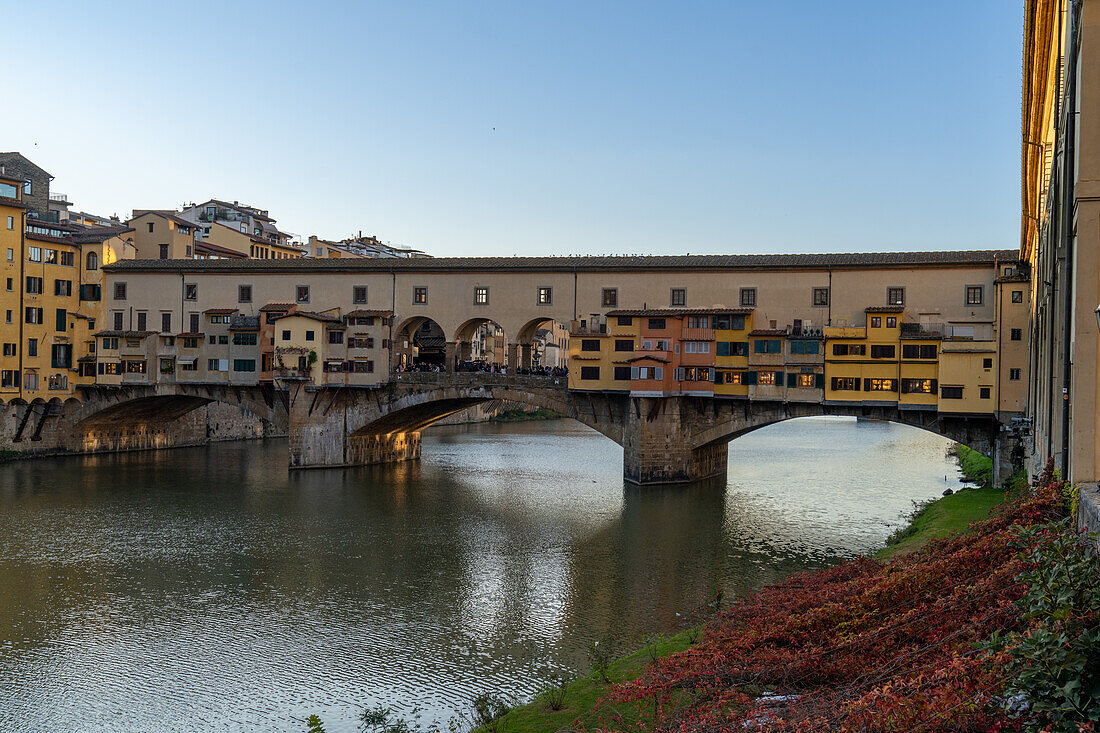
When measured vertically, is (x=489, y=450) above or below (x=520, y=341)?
below

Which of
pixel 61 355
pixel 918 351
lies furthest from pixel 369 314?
pixel 918 351

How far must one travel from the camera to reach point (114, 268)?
5106 cm

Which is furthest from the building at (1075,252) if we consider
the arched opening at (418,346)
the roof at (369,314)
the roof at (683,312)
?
the roof at (369,314)

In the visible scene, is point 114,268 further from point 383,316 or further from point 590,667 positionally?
point 590,667

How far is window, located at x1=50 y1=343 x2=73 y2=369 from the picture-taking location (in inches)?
1972

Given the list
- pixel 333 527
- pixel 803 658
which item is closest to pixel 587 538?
pixel 333 527

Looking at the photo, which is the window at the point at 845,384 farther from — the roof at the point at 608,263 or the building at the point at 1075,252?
the building at the point at 1075,252

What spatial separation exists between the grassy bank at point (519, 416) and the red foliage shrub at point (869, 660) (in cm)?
6797

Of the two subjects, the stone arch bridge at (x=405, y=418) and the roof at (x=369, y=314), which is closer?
the stone arch bridge at (x=405, y=418)

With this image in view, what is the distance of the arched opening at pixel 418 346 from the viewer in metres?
48.4

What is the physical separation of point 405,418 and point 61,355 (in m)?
20.0

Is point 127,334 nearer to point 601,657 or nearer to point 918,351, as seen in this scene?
point 918,351

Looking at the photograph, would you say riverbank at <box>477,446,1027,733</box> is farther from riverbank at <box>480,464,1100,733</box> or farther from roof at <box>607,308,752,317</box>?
roof at <box>607,308,752,317</box>

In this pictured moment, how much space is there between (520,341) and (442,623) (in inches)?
1087
